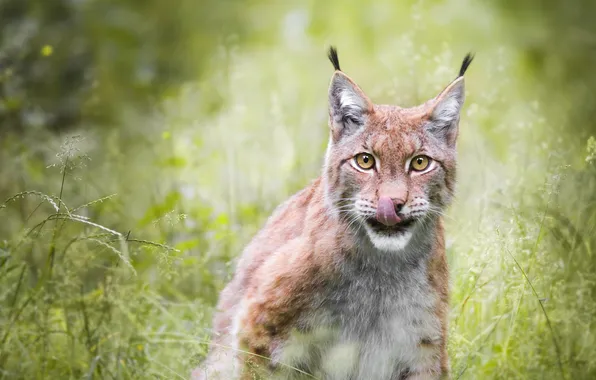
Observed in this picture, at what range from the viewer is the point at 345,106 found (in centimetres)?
447

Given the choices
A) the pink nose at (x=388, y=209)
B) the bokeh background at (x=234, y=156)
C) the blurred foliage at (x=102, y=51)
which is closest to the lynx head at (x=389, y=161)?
the pink nose at (x=388, y=209)

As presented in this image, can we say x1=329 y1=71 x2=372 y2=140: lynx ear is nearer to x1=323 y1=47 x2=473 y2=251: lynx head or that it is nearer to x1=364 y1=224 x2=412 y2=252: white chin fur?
x1=323 y1=47 x2=473 y2=251: lynx head

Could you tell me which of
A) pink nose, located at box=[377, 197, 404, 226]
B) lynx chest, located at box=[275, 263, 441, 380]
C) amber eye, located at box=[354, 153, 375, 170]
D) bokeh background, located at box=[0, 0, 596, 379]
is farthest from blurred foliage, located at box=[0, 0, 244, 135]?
pink nose, located at box=[377, 197, 404, 226]

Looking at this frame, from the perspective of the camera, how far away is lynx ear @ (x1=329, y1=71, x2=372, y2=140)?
14.5 feet

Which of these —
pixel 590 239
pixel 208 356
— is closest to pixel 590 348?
pixel 590 239

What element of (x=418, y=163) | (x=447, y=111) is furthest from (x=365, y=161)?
(x=447, y=111)

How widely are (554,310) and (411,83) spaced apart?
285 cm

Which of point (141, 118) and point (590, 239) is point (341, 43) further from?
point (590, 239)

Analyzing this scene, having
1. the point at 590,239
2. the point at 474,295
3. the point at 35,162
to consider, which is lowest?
the point at 35,162

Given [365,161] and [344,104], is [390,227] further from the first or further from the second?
[344,104]

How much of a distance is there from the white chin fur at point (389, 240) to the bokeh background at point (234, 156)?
1.68 ft

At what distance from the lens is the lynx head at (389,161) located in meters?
4.18

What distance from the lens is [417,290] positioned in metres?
4.39

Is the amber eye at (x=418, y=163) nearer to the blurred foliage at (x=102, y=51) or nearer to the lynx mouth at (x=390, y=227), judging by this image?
the lynx mouth at (x=390, y=227)
